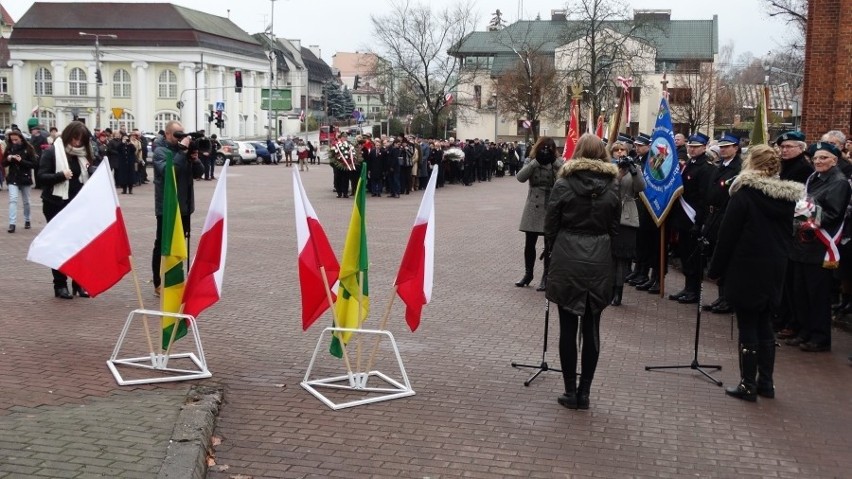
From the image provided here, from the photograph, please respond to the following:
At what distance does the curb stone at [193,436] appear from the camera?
204 inches

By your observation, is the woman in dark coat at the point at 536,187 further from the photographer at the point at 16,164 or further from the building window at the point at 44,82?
the building window at the point at 44,82

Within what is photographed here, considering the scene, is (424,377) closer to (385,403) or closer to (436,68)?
(385,403)

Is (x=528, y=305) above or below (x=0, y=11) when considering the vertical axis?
below

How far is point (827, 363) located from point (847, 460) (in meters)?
2.75

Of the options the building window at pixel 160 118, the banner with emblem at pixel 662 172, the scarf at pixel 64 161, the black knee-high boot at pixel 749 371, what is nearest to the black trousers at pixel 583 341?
the black knee-high boot at pixel 749 371

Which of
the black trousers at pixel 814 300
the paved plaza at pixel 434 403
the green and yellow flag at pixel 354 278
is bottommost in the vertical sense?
the paved plaza at pixel 434 403

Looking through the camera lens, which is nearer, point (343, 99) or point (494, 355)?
point (494, 355)

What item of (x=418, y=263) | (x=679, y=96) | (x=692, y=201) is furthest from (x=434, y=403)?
(x=679, y=96)

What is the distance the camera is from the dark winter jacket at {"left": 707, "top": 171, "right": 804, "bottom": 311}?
696 centimetres

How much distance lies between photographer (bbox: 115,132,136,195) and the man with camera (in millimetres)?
17692

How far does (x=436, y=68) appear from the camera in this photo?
193 ft

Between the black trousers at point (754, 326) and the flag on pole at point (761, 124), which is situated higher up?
the flag on pole at point (761, 124)

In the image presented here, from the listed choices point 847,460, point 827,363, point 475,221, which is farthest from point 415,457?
point 475,221

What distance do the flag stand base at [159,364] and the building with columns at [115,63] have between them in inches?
3456
